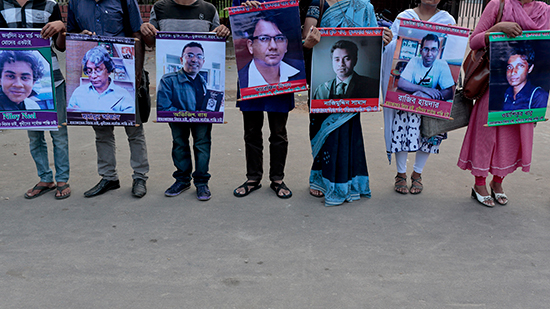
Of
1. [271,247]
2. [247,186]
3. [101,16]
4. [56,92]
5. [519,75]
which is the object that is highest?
[101,16]

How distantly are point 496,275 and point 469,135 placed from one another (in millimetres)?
1483

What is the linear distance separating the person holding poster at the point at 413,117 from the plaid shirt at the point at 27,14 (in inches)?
112

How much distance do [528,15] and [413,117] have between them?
46.6 inches

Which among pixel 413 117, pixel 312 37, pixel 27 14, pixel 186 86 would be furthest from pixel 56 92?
pixel 413 117

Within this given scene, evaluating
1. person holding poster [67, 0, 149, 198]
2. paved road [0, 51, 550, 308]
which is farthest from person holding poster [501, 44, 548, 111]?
person holding poster [67, 0, 149, 198]

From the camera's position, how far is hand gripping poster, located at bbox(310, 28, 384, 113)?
3.59 metres

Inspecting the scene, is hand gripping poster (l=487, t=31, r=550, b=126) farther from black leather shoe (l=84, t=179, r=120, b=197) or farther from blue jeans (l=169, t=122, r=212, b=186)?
black leather shoe (l=84, t=179, r=120, b=197)

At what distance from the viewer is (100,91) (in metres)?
3.71

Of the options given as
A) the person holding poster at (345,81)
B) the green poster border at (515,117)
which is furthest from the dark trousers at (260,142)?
the green poster border at (515,117)

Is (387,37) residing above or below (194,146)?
above

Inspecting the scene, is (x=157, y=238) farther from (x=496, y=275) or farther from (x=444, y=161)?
(x=444, y=161)

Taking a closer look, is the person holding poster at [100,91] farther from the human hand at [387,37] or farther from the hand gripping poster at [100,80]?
the human hand at [387,37]

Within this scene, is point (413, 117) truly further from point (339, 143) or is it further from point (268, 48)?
point (268, 48)

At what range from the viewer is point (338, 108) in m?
3.73
